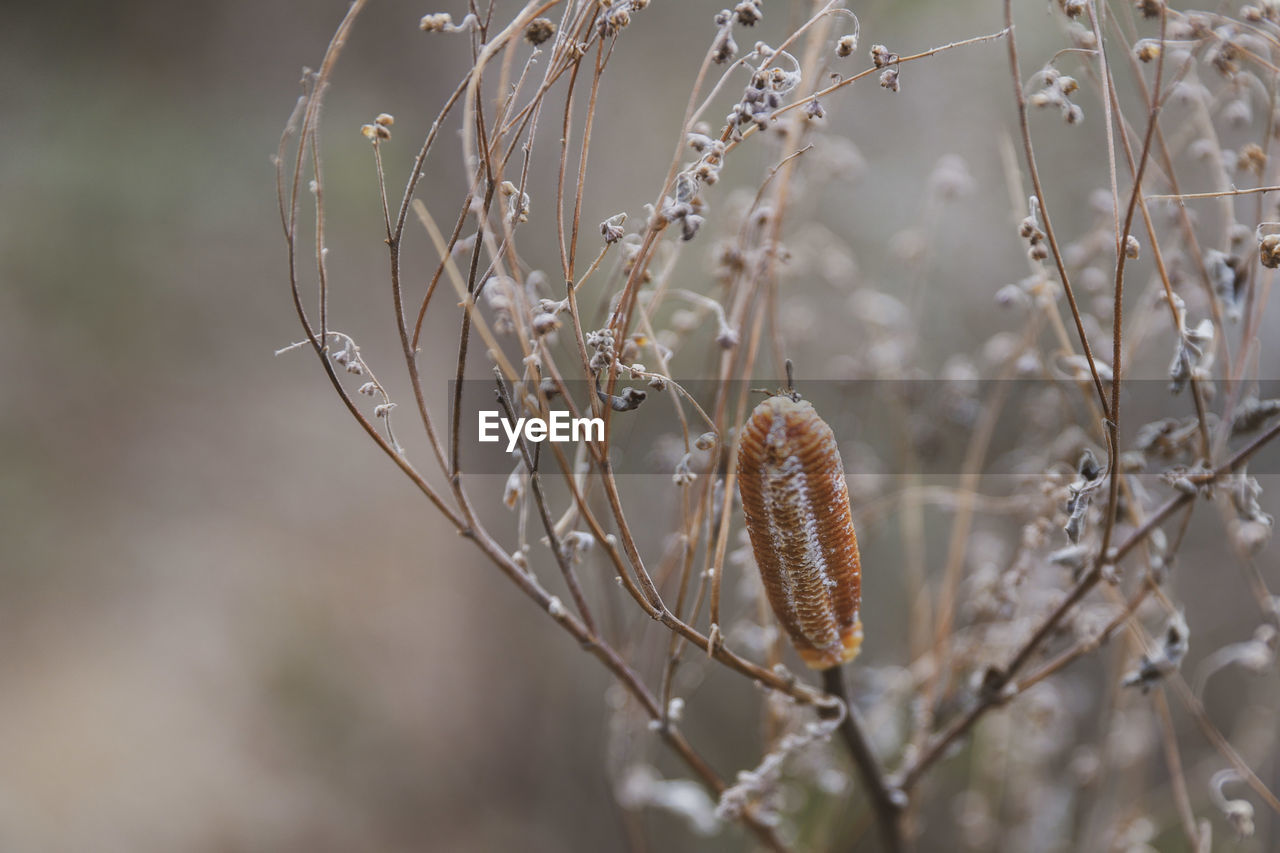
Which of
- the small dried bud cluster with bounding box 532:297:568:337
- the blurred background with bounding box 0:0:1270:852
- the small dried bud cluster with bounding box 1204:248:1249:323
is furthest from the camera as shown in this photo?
the blurred background with bounding box 0:0:1270:852

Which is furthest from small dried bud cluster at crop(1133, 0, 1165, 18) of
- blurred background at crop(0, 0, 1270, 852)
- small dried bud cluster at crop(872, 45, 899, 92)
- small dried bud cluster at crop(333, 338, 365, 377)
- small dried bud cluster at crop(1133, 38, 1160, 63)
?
blurred background at crop(0, 0, 1270, 852)

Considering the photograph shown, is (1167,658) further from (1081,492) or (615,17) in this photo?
(615,17)

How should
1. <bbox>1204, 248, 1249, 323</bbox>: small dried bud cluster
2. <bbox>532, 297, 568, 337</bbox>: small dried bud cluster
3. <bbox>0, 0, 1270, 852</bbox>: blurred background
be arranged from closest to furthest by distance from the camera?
<bbox>532, 297, 568, 337</bbox>: small dried bud cluster → <bbox>1204, 248, 1249, 323</bbox>: small dried bud cluster → <bbox>0, 0, 1270, 852</bbox>: blurred background

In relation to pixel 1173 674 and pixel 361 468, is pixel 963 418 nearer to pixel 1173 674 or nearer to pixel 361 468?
pixel 1173 674

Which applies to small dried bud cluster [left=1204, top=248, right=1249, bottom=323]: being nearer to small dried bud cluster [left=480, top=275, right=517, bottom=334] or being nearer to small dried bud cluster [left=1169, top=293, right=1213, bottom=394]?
small dried bud cluster [left=1169, top=293, right=1213, bottom=394]

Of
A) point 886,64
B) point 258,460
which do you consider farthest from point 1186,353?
point 258,460

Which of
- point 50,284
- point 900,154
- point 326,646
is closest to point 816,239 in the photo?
point 900,154
